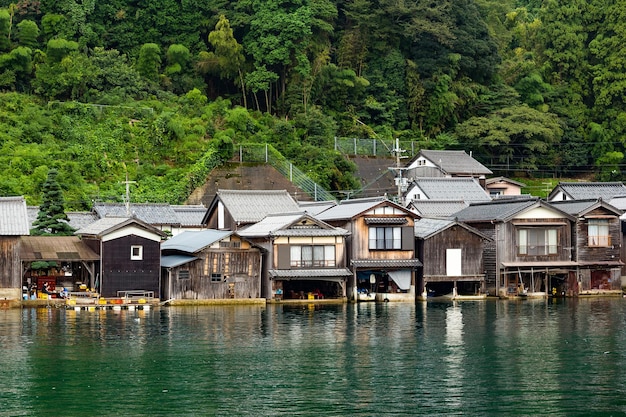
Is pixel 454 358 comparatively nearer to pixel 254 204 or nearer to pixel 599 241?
pixel 599 241

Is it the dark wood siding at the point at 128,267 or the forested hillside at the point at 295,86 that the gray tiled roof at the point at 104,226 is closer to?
the dark wood siding at the point at 128,267

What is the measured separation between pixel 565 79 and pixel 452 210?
34298mm

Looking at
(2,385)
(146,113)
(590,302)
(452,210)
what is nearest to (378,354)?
(2,385)

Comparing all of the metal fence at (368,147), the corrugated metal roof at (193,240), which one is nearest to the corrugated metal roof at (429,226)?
the corrugated metal roof at (193,240)

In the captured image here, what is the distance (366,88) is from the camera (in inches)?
3369

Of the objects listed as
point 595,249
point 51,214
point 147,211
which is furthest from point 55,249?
point 595,249

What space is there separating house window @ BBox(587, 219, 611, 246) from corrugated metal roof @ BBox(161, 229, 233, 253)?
19.3m

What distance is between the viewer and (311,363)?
3262cm

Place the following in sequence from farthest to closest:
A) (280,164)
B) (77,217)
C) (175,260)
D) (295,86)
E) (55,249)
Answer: (295,86)
(280,164)
(77,217)
(175,260)
(55,249)

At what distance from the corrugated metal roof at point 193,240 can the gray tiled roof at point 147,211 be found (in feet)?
8.41

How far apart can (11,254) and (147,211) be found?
13.2 meters

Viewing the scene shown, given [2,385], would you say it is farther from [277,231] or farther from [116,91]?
[116,91]

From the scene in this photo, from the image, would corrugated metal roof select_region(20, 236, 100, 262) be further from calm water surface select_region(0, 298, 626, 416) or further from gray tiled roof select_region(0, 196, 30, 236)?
calm water surface select_region(0, 298, 626, 416)

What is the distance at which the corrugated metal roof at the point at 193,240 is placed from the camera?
50281mm
